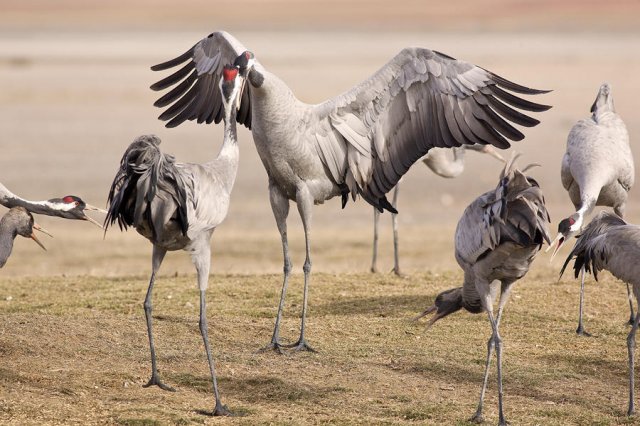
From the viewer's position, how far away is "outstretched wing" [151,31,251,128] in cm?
991

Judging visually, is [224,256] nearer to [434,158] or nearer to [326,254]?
[326,254]

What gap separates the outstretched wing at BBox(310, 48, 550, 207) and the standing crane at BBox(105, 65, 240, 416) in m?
1.51

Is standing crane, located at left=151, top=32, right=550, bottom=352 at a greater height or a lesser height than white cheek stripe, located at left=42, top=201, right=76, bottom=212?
greater

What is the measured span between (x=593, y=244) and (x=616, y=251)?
0.29 meters

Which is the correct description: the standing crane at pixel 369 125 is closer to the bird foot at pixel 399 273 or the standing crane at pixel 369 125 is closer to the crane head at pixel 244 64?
the crane head at pixel 244 64

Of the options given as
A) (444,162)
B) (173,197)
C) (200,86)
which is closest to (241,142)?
(444,162)

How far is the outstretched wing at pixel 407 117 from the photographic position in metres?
8.58

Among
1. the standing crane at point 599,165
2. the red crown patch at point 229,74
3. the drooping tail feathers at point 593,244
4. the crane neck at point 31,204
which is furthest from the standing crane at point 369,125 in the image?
the crane neck at point 31,204

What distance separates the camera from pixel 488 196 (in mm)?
7266

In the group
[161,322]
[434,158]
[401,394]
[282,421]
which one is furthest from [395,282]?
[282,421]

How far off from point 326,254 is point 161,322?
258 inches

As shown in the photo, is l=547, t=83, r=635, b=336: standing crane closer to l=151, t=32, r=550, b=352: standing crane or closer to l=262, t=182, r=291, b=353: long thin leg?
l=151, t=32, r=550, b=352: standing crane

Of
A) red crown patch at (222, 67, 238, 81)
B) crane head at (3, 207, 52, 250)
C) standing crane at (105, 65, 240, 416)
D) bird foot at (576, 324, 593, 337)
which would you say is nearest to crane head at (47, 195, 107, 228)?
crane head at (3, 207, 52, 250)

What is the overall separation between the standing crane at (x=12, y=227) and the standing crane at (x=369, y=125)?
1874 millimetres
